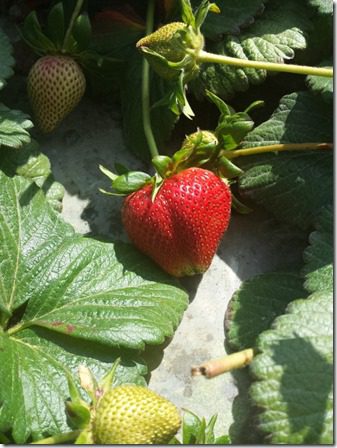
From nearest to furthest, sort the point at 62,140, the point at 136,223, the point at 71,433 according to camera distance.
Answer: the point at 71,433 < the point at 136,223 < the point at 62,140

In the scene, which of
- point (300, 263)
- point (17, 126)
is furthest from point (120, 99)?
point (300, 263)

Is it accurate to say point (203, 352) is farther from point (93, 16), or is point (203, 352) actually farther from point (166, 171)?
point (93, 16)

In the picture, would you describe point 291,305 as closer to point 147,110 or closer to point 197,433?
point 197,433

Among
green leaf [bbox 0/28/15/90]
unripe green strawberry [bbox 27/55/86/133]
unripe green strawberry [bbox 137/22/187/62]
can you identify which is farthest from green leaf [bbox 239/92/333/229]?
green leaf [bbox 0/28/15/90]

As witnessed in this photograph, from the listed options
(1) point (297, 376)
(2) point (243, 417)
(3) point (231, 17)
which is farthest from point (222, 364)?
(3) point (231, 17)

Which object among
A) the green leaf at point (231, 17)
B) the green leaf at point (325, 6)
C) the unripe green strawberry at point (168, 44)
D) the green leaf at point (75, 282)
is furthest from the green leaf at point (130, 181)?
the green leaf at point (325, 6)

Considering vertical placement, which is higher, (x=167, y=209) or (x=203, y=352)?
(x=167, y=209)

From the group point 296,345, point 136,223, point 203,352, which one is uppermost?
point 136,223
